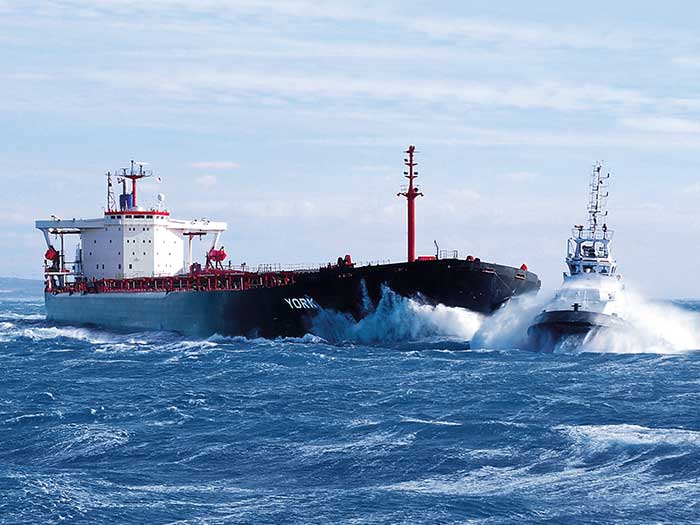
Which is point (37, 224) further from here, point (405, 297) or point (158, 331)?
point (405, 297)

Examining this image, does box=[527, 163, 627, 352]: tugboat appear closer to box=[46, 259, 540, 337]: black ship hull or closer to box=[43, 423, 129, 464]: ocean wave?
box=[46, 259, 540, 337]: black ship hull

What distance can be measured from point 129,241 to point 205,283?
1376 centimetres

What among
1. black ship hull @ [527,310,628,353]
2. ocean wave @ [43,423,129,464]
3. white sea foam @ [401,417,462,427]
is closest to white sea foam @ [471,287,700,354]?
black ship hull @ [527,310,628,353]

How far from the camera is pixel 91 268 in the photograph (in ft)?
249

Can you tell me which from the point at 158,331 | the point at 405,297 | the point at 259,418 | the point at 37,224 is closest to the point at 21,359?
the point at 158,331

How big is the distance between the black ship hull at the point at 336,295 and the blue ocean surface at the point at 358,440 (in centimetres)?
659

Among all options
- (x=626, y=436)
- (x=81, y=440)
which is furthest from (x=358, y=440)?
(x=81, y=440)

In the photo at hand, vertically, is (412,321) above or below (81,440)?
above

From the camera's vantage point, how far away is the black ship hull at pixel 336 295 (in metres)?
50.8

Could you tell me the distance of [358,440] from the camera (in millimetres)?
26000

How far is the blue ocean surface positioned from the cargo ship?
272 inches

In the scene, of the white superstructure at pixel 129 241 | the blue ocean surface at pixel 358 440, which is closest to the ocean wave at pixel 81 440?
the blue ocean surface at pixel 358 440

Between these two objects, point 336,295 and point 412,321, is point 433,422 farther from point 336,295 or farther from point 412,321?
point 336,295

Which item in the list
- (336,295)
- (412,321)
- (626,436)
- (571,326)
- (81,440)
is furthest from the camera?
(336,295)
